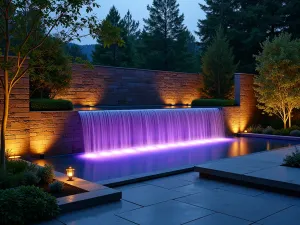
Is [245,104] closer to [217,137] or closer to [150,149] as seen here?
[217,137]

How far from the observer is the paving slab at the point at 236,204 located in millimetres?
4922

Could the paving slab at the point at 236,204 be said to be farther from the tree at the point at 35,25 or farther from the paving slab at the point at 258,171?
the tree at the point at 35,25

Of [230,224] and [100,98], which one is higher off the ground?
[100,98]

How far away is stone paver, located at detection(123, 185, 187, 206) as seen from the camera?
5520 millimetres

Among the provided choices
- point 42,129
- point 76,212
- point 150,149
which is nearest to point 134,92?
point 150,149

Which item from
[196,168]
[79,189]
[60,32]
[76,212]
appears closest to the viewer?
[76,212]

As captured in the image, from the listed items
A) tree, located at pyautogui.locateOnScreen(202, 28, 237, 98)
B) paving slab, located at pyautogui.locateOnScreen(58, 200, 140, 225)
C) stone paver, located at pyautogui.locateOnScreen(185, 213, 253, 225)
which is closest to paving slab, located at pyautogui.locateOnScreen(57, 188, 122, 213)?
paving slab, located at pyautogui.locateOnScreen(58, 200, 140, 225)

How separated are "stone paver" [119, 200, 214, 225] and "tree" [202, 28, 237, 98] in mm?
13814

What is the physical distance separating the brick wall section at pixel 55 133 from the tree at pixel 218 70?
9662mm

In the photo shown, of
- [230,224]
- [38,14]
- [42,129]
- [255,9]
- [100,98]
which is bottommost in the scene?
[230,224]

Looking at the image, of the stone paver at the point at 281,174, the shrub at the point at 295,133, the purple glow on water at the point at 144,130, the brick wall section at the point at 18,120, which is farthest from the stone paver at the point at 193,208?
the shrub at the point at 295,133

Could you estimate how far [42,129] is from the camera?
32.9 feet

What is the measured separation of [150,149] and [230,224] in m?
6.90

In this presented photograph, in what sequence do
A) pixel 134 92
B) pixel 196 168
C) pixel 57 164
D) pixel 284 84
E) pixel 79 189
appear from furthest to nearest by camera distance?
pixel 134 92, pixel 284 84, pixel 57 164, pixel 196 168, pixel 79 189
